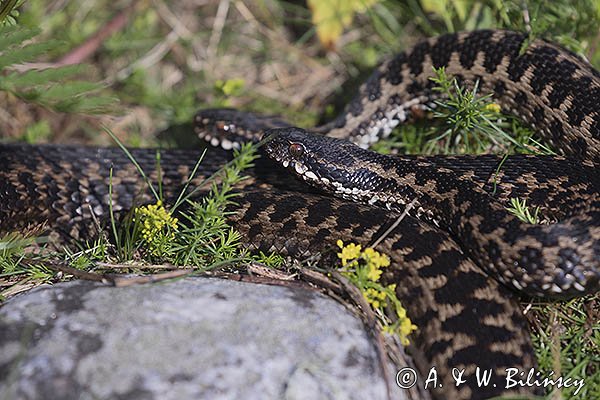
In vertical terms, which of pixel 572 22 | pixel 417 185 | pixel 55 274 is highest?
pixel 572 22

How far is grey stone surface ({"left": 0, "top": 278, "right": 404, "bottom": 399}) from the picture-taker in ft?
10.9

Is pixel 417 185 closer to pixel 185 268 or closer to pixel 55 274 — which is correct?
pixel 185 268

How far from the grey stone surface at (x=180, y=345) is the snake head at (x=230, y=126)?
2.75 m

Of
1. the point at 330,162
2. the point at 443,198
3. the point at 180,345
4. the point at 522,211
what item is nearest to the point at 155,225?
the point at 180,345

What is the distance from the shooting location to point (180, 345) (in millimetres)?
3529

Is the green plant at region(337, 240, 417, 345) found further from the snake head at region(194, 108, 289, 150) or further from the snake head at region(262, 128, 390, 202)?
the snake head at region(194, 108, 289, 150)

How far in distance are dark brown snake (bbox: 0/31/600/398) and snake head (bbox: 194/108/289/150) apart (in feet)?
0.04

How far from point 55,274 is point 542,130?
408cm

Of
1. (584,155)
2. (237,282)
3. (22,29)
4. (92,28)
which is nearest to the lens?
(237,282)

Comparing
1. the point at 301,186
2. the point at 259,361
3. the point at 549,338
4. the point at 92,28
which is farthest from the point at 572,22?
the point at 92,28

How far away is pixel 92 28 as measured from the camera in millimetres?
8180

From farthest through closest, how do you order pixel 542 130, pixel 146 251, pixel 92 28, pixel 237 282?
1. pixel 92 28
2. pixel 542 130
3. pixel 146 251
4. pixel 237 282

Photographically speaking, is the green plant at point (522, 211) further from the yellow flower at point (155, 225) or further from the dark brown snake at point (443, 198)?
the yellow flower at point (155, 225)

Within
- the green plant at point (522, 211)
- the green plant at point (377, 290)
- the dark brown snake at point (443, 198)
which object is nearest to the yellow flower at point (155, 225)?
the dark brown snake at point (443, 198)
